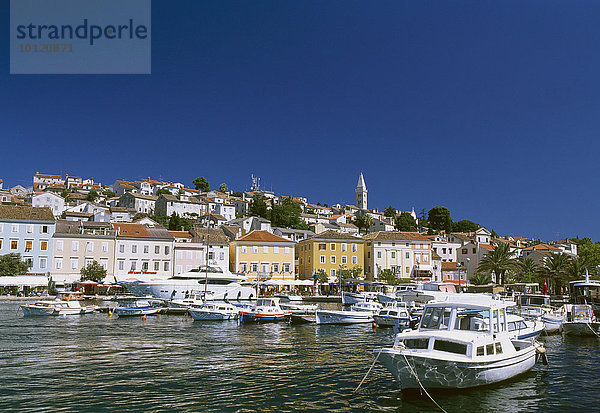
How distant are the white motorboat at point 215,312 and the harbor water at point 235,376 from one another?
28.4 feet

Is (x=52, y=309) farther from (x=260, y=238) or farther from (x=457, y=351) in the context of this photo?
(x=260, y=238)

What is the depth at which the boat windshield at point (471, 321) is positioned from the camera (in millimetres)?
20406

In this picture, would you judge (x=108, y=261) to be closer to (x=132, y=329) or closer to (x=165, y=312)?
(x=165, y=312)

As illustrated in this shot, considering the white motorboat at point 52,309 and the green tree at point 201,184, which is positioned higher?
the green tree at point 201,184

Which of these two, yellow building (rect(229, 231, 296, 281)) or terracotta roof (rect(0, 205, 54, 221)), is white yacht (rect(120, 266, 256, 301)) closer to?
yellow building (rect(229, 231, 296, 281))

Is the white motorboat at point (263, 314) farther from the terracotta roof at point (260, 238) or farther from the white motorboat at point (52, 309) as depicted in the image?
the terracotta roof at point (260, 238)

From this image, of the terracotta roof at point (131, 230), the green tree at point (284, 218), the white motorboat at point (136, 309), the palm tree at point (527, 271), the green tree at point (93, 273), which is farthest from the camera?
the green tree at point (284, 218)

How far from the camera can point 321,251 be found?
8956cm

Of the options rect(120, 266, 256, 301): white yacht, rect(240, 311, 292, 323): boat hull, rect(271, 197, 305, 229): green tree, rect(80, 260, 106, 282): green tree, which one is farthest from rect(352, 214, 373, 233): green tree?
rect(240, 311, 292, 323): boat hull

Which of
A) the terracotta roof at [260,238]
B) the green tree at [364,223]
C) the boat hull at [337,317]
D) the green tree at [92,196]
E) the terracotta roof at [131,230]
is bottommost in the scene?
the boat hull at [337,317]

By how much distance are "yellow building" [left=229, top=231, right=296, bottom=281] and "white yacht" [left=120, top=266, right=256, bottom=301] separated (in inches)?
681

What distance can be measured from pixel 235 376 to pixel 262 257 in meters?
64.7

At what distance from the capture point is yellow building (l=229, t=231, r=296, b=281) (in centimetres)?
8531

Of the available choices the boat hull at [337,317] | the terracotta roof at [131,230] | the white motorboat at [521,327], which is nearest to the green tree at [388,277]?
the terracotta roof at [131,230]
